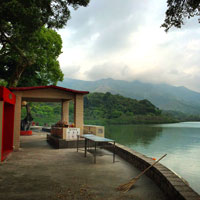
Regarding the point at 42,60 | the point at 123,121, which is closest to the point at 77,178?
the point at 42,60

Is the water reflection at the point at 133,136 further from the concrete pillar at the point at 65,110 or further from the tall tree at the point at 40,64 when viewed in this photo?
the tall tree at the point at 40,64

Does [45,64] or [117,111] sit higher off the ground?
[45,64]

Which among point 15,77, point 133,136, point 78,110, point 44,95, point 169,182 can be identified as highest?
point 15,77

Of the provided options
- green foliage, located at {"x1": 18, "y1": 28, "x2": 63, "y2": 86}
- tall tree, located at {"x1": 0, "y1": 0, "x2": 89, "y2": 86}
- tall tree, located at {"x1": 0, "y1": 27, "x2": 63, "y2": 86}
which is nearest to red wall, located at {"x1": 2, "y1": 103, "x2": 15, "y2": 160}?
tall tree, located at {"x1": 0, "y1": 0, "x2": 89, "y2": 86}

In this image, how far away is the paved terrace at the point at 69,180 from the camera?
13.0 ft

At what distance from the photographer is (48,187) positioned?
14.4 ft

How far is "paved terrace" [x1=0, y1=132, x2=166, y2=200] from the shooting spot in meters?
3.97

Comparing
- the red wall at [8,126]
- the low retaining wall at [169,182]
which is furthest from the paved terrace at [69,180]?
the red wall at [8,126]

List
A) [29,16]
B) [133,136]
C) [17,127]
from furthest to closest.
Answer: [133,136] → [17,127] → [29,16]

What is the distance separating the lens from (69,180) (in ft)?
16.1

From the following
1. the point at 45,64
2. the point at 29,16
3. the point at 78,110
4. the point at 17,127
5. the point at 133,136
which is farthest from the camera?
the point at 133,136

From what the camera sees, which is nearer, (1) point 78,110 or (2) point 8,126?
(2) point 8,126

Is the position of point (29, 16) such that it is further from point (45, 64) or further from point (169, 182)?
point (45, 64)

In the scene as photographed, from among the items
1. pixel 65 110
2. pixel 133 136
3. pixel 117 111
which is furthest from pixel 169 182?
pixel 117 111
